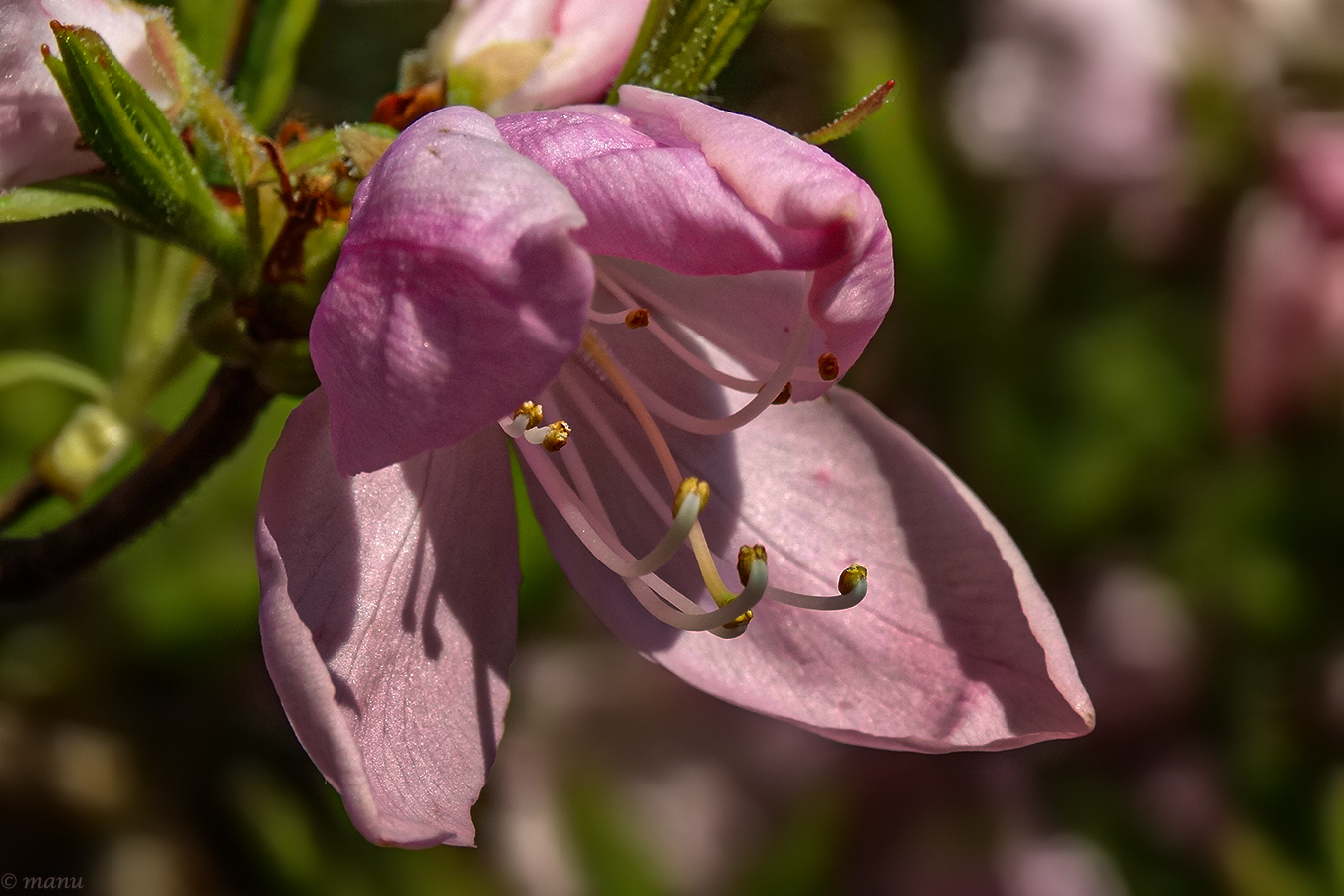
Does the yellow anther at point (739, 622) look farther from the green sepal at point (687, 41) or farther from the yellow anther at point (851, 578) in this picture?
the green sepal at point (687, 41)

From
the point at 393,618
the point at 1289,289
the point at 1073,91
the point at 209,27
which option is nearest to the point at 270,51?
the point at 209,27

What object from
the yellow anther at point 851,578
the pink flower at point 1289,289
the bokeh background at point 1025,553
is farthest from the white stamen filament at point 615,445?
the pink flower at point 1289,289

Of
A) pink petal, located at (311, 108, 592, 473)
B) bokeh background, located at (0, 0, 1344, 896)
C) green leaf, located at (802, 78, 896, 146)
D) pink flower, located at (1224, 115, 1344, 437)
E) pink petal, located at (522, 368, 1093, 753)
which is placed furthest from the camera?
pink flower, located at (1224, 115, 1344, 437)

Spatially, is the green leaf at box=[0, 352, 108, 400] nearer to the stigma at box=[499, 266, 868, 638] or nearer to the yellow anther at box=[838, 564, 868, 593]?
the stigma at box=[499, 266, 868, 638]

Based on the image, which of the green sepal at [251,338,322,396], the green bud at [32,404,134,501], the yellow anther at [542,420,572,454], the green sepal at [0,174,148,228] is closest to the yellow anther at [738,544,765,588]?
the yellow anther at [542,420,572,454]

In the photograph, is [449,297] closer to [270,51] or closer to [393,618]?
[393,618]
